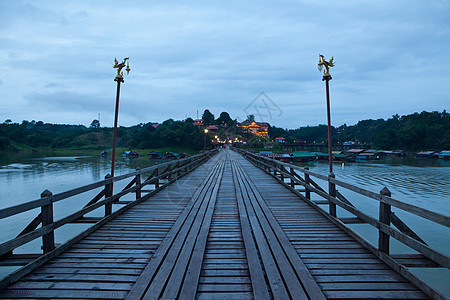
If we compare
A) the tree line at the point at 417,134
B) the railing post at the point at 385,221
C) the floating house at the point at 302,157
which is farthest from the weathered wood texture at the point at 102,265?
the tree line at the point at 417,134

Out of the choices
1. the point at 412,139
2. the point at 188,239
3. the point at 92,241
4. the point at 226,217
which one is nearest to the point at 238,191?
the point at 226,217

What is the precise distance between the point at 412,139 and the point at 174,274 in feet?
380

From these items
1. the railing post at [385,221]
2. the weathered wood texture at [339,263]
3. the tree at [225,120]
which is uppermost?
the tree at [225,120]

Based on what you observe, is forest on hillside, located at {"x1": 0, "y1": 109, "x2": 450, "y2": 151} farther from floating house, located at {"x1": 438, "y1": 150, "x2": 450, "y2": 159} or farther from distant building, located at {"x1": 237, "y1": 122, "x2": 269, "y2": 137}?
distant building, located at {"x1": 237, "y1": 122, "x2": 269, "y2": 137}

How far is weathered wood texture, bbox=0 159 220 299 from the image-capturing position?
2.93 meters

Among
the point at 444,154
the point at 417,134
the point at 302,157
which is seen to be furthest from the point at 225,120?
the point at 444,154

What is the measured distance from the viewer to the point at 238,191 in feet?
30.4

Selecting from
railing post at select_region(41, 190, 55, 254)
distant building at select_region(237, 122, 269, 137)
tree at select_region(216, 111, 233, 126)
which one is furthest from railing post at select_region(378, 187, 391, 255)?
distant building at select_region(237, 122, 269, 137)

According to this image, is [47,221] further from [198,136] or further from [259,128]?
[259,128]

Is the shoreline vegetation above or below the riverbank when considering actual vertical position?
above

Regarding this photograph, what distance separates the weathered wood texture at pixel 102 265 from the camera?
2.93 metres

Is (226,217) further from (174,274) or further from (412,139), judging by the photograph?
(412,139)

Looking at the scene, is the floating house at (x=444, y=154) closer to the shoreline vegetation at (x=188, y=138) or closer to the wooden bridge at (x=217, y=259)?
the shoreline vegetation at (x=188, y=138)

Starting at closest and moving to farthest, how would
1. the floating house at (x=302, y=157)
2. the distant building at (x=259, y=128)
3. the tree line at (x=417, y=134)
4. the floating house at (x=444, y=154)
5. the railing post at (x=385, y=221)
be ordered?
the railing post at (x=385, y=221) < the floating house at (x=444, y=154) < the floating house at (x=302, y=157) < the tree line at (x=417, y=134) < the distant building at (x=259, y=128)
